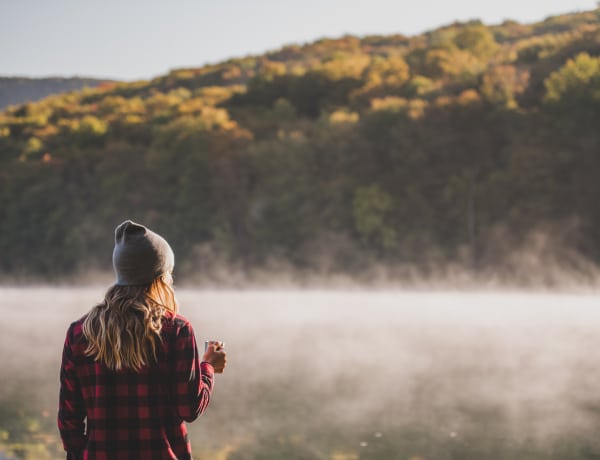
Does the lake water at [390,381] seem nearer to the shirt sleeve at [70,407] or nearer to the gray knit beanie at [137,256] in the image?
the shirt sleeve at [70,407]

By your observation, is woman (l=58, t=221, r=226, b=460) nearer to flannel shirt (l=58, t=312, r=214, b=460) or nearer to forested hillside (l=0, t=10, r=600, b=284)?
flannel shirt (l=58, t=312, r=214, b=460)

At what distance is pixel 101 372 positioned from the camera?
6.23 feet

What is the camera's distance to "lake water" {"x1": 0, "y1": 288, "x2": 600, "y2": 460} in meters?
6.98

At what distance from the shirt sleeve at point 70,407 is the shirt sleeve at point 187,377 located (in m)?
0.25

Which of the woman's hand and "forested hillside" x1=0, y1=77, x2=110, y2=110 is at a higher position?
"forested hillside" x1=0, y1=77, x2=110, y2=110

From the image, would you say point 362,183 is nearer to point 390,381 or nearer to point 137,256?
point 390,381

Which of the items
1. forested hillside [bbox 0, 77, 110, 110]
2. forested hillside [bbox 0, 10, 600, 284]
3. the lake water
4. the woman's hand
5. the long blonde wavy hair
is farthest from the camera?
forested hillside [bbox 0, 77, 110, 110]

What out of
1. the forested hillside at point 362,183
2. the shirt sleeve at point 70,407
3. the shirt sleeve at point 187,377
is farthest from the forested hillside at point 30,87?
the shirt sleeve at point 187,377

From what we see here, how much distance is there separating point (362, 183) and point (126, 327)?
82.6ft

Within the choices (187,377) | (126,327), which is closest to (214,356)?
(187,377)

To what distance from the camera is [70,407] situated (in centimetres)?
196

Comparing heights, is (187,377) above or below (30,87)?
below

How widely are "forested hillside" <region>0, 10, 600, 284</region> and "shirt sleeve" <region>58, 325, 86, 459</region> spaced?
21.7m

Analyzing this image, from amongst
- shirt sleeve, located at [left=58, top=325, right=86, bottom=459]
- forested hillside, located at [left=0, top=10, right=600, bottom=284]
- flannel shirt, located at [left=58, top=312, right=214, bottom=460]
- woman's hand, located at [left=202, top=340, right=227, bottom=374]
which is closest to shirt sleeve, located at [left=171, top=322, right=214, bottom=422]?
flannel shirt, located at [left=58, top=312, right=214, bottom=460]
